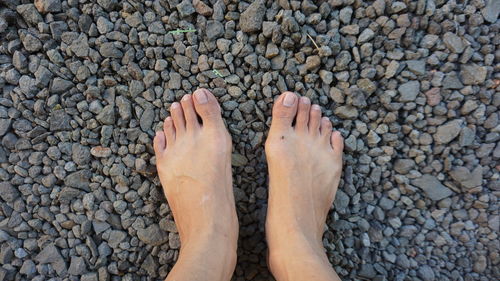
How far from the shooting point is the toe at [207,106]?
1407 millimetres

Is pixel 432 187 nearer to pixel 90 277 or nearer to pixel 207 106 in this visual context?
pixel 207 106

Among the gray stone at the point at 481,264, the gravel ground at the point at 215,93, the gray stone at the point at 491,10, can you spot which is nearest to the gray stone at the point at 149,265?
the gravel ground at the point at 215,93

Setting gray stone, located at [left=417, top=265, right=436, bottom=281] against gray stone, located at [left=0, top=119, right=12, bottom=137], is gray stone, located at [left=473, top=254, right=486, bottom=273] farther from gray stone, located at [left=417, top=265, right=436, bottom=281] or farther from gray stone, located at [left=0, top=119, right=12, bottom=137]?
gray stone, located at [left=0, top=119, right=12, bottom=137]

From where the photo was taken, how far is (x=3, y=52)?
137 cm

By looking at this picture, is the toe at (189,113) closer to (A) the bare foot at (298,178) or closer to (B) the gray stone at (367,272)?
(A) the bare foot at (298,178)

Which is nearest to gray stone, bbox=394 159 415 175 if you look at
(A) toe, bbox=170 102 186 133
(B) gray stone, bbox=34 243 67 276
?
(A) toe, bbox=170 102 186 133

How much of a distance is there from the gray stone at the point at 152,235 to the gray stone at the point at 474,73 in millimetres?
1268

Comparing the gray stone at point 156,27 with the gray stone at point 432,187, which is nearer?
the gray stone at point 156,27

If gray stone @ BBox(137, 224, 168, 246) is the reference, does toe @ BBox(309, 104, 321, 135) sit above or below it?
above

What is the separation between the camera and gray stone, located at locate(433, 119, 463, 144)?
4.74 feet

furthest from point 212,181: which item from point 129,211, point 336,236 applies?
point 336,236

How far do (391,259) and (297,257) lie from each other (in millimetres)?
440

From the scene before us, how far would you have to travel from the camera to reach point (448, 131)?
4.77 ft

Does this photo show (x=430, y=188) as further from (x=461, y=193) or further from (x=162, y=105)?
(x=162, y=105)
